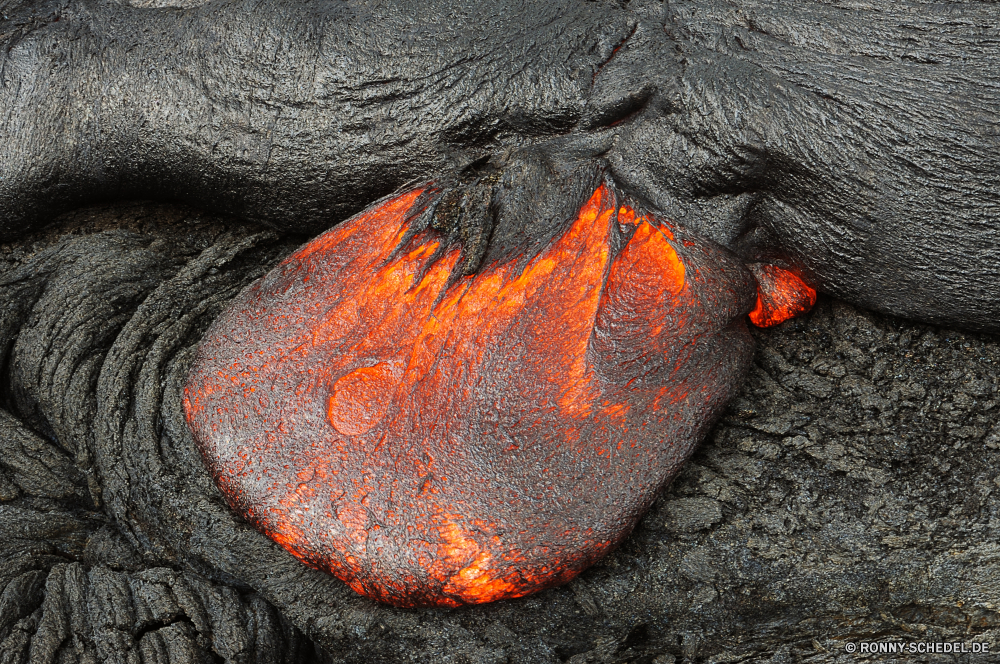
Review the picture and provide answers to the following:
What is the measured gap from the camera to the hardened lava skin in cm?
222

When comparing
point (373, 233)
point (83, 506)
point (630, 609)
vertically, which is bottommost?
point (83, 506)

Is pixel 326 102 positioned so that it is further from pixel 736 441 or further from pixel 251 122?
pixel 736 441

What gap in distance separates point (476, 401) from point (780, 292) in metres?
0.94

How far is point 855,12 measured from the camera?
235 centimetres

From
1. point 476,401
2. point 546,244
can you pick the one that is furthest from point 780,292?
point 476,401

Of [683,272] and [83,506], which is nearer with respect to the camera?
[683,272]

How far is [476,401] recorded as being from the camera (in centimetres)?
229

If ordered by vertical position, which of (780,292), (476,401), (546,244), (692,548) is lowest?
(692,548)

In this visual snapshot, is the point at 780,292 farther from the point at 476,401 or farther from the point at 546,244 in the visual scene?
the point at 476,401

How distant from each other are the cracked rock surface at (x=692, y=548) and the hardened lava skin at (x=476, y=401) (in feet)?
0.52

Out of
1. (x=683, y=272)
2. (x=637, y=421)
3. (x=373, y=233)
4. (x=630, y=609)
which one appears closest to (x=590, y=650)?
(x=630, y=609)

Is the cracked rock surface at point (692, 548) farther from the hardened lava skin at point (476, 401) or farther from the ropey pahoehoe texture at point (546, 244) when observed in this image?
the hardened lava skin at point (476, 401)

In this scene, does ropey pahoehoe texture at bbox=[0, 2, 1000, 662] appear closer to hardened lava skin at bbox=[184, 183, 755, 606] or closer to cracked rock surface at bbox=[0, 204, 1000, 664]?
cracked rock surface at bbox=[0, 204, 1000, 664]

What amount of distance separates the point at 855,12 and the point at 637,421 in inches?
49.8
